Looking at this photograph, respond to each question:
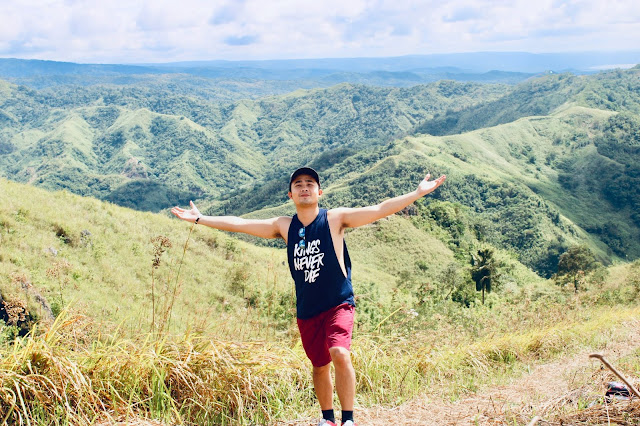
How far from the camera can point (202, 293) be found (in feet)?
46.1

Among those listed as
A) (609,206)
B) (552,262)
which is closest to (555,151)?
(609,206)

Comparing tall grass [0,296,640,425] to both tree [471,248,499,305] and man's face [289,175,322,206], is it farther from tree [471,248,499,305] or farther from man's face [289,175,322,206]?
tree [471,248,499,305]

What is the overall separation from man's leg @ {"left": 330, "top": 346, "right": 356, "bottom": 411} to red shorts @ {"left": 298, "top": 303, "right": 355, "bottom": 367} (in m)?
0.08

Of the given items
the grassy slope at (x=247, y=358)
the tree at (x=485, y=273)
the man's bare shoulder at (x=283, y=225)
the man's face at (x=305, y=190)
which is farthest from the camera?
the tree at (x=485, y=273)

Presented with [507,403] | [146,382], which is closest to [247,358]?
[146,382]

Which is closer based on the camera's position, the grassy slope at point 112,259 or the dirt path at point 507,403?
the dirt path at point 507,403

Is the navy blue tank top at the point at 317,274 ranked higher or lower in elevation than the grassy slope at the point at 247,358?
higher

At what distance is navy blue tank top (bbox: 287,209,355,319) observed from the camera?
3.18 meters

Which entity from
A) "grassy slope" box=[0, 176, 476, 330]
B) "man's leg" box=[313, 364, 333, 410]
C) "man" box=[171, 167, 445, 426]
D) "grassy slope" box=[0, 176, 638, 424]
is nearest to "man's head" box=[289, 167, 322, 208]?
"man" box=[171, 167, 445, 426]

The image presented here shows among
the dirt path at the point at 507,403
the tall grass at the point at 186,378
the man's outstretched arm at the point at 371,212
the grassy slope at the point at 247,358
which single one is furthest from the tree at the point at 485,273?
the man's outstretched arm at the point at 371,212

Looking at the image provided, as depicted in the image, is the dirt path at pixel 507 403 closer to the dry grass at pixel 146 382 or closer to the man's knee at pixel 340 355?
the man's knee at pixel 340 355

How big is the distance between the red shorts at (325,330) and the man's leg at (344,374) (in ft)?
0.27

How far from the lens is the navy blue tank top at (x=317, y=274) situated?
3.18 m

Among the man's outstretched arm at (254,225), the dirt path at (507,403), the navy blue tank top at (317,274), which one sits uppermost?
the man's outstretched arm at (254,225)
